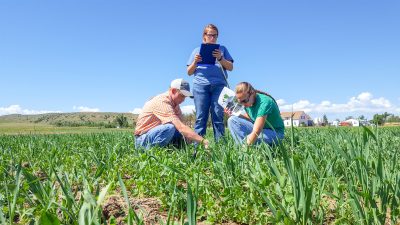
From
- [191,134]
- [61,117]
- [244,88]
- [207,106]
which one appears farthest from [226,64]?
[61,117]

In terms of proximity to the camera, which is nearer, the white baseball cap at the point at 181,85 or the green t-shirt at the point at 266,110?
the green t-shirt at the point at 266,110

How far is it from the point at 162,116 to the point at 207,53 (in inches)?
48.8

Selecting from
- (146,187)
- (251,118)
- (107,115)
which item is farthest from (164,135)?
(107,115)

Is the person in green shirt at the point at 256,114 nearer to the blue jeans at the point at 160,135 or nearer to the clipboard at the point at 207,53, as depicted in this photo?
the blue jeans at the point at 160,135

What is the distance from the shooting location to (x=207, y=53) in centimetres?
523

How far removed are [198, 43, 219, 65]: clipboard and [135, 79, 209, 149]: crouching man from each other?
0.71 metres

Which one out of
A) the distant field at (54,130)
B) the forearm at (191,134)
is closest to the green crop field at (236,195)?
the forearm at (191,134)

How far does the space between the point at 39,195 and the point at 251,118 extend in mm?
3293

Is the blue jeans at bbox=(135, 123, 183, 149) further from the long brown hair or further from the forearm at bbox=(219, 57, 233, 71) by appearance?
the forearm at bbox=(219, 57, 233, 71)

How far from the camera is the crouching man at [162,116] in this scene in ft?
14.8

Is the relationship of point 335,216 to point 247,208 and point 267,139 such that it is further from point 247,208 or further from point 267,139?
point 267,139

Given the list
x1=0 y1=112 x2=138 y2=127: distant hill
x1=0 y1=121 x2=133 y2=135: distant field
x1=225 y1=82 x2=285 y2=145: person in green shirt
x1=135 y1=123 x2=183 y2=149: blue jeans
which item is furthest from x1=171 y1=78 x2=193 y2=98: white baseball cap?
x1=0 y1=112 x2=138 y2=127: distant hill

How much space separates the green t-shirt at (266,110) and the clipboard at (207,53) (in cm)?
105

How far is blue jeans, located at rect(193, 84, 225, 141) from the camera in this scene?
17.8 ft
